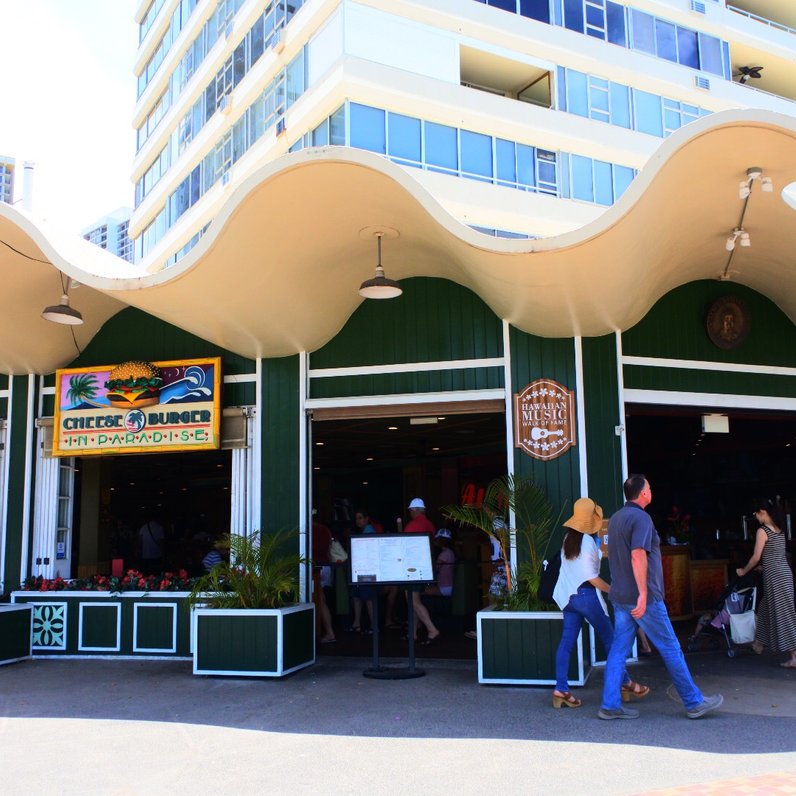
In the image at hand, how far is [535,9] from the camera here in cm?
2603

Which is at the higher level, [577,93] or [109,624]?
[577,93]

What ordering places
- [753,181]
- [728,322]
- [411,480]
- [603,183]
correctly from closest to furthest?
Answer: [753,181] < [728,322] < [411,480] < [603,183]

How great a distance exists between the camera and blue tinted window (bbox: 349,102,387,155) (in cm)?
2267

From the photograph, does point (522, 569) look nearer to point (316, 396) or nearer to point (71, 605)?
point (316, 396)

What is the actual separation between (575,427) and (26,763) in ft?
19.8

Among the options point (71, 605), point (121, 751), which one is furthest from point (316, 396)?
point (121, 751)

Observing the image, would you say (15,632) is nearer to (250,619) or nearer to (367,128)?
(250,619)

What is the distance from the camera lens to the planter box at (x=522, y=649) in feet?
27.1

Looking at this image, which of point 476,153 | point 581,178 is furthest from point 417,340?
point 581,178

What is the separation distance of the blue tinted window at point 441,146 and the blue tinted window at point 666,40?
861 centimetres

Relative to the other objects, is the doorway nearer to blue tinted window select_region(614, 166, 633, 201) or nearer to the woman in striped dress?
the woman in striped dress

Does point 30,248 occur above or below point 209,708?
above

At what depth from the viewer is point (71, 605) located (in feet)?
34.8

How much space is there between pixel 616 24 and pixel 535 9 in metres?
3.09
